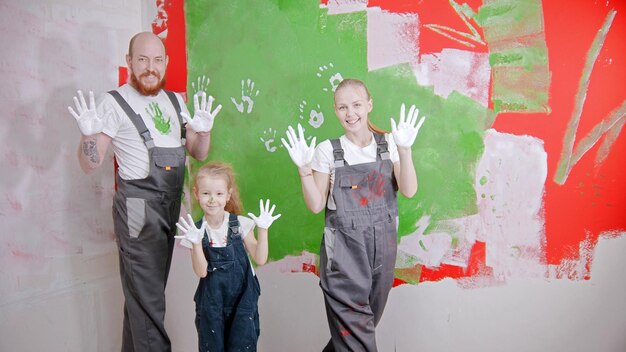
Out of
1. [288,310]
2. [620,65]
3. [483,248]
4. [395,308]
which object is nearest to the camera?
[620,65]

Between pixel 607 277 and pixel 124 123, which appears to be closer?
pixel 607 277

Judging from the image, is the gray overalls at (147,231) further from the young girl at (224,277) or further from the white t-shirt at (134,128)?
the young girl at (224,277)

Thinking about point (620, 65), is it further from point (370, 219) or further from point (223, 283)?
point (223, 283)

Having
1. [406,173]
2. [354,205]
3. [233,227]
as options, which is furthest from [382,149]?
[233,227]

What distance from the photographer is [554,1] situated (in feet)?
6.81

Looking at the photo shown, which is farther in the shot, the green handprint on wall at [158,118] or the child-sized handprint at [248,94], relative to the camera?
the child-sized handprint at [248,94]

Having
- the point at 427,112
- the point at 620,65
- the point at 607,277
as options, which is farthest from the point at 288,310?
the point at 620,65

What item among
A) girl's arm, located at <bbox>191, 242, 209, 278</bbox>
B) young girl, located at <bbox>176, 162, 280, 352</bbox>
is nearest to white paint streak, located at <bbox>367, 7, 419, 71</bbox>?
A: young girl, located at <bbox>176, 162, 280, 352</bbox>

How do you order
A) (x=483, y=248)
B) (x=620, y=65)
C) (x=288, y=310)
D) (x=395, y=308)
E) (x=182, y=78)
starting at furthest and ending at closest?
(x=182, y=78), (x=288, y=310), (x=395, y=308), (x=483, y=248), (x=620, y=65)

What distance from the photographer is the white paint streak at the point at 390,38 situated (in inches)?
90.5

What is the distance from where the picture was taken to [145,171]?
2324 mm

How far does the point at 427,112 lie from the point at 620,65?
735mm

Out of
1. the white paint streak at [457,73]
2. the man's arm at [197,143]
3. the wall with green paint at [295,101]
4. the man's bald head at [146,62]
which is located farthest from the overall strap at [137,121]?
the white paint streak at [457,73]

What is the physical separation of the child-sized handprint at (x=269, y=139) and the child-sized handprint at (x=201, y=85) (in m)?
0.43
